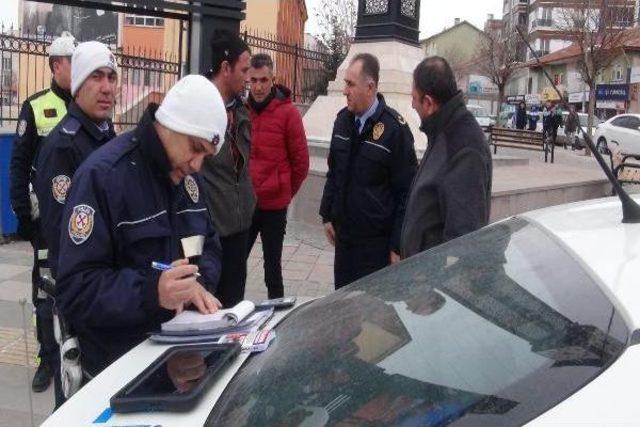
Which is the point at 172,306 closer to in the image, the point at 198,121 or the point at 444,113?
the point at 198,121

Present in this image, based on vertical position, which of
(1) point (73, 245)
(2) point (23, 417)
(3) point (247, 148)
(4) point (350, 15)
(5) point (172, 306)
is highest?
(4) point (350, 15)

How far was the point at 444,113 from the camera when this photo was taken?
3246mm

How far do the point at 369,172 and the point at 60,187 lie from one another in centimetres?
→ 184

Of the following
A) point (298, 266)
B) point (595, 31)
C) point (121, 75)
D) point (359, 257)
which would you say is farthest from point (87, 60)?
point (595, 31)

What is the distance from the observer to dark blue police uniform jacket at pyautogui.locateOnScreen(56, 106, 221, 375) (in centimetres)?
210

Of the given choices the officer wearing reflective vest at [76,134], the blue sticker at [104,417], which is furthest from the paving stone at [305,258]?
the blue sticker at [104,417]

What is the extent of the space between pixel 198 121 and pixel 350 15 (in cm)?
2624

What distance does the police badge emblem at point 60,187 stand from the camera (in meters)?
2.78

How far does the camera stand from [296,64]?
15852mm

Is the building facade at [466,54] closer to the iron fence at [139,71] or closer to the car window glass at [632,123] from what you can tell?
the car window glass at [632,123]

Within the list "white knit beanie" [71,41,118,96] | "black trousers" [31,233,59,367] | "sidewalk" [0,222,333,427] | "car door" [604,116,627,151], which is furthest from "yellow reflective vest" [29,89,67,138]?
"car door" [604,116,627,151]

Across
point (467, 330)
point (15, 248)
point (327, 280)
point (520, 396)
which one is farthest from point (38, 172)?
point (15, 248)

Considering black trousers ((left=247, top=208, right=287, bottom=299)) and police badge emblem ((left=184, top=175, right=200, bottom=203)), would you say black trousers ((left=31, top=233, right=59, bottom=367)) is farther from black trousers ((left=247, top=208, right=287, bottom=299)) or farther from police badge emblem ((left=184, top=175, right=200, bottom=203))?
black trousers ((left=247, top=208, right=287, bottom=299))

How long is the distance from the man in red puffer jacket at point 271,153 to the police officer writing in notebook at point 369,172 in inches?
28.6
